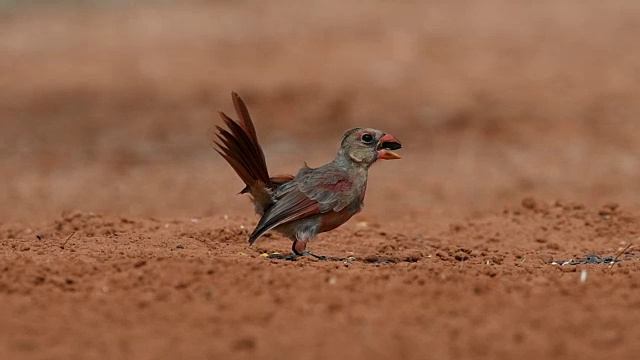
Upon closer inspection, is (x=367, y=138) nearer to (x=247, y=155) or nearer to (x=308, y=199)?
(x=308, y=199)

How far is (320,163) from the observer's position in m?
15.7

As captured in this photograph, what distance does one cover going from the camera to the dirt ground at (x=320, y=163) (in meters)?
5.14

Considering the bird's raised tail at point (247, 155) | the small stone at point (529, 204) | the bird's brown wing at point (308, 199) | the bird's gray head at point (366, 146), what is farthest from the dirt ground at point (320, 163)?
the bird's gray head at point (366, 146)

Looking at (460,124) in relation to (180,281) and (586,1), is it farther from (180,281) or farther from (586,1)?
(180,281)

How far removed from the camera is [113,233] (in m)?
8.09

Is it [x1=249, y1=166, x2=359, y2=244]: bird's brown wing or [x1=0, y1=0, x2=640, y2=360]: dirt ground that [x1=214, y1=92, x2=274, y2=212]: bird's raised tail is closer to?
[x1=249, y1=166, x2=359, y2=244]: bird's brown wing

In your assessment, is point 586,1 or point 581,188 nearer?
point 581,188

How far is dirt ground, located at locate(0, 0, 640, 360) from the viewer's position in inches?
202

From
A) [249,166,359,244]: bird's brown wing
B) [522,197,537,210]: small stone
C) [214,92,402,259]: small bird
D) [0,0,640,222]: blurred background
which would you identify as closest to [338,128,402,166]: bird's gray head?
[214,92,402,259]: small bird

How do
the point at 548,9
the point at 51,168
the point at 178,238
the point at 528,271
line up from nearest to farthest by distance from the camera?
the point at 528,271 → the point at 178,238 → the point at 51,168 → the point at 548,9

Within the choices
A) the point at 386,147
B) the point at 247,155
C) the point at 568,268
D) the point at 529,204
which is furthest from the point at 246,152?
the point at 529,204

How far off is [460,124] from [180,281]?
38.6 feet

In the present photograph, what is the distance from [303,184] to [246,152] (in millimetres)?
406

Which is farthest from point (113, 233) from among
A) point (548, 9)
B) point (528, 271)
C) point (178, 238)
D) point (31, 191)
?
Result: point (548, 9)
